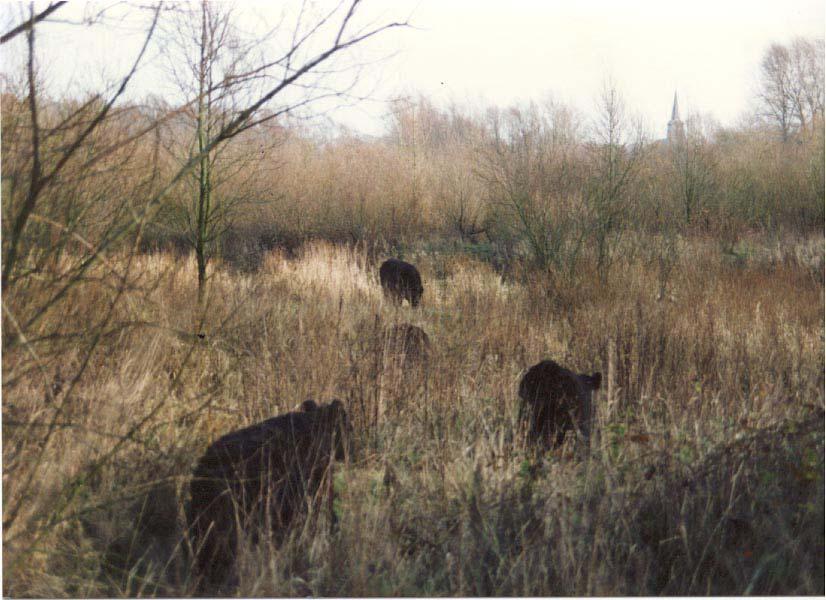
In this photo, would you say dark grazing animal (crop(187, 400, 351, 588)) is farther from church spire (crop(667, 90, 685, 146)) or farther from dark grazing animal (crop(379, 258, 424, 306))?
church spire (crop(667, 90, 685, 146))

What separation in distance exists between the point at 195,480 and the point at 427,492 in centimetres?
89

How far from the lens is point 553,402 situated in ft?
11.4

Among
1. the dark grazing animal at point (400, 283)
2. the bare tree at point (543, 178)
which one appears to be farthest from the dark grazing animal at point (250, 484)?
the bare tree at point (543, 178)

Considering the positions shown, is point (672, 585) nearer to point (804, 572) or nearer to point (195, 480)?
point (804, 572)

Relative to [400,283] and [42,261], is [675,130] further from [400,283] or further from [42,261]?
[42,261]

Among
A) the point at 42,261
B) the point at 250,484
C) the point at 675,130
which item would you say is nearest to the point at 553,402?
the point at 250,484

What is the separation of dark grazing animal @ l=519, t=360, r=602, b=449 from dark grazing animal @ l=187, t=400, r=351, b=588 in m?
1.10

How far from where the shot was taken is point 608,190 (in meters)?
7.16

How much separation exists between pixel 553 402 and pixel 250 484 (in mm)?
1513

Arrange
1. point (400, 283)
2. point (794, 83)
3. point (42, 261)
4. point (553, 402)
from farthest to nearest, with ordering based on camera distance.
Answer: point (400, 283)
point (794, 83)
point (553, 402)
point (42, 261)

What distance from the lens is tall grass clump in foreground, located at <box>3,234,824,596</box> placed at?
95.0 inches

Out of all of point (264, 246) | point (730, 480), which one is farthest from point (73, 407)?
point (264, 246)

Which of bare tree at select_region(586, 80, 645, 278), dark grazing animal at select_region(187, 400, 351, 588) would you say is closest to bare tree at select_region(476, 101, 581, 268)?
bare tree at select_region(586, 80, 645, 278)

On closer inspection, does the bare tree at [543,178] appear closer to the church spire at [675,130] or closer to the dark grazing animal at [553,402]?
the church spire at [675,130]
